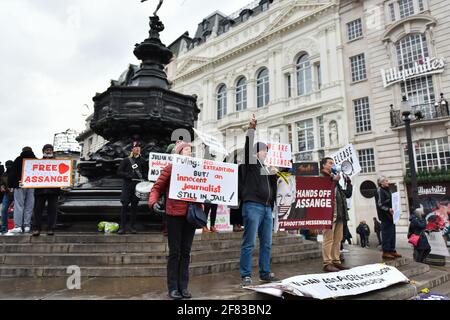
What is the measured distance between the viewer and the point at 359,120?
73.4ft

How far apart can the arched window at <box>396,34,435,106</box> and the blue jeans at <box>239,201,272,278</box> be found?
1972 cm

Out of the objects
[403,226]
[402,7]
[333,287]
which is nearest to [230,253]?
[333,287]

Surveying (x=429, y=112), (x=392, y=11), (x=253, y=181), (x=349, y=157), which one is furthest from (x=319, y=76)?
(x=253, y=181)

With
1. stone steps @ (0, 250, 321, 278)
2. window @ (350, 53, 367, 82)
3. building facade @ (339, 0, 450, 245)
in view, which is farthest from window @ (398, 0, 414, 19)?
stone steps @ (0, 250, 321, 278)

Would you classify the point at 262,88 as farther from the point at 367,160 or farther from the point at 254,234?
the point at 254,234

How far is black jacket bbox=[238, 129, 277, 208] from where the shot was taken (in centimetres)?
429

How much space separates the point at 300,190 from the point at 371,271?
1.79 meters

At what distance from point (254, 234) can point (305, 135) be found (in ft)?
71.4

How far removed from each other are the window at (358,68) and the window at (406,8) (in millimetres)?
3398

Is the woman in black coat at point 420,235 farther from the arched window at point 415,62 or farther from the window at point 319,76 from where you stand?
the window at point 319,76

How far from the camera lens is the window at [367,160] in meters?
21.3

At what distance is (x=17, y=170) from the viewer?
6.83m

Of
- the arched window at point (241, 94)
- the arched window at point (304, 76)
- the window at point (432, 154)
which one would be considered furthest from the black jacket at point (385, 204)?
the arched window at point (241, 94)

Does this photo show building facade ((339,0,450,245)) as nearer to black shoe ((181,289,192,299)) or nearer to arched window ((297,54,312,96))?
arched window ((297,54,312,96))
